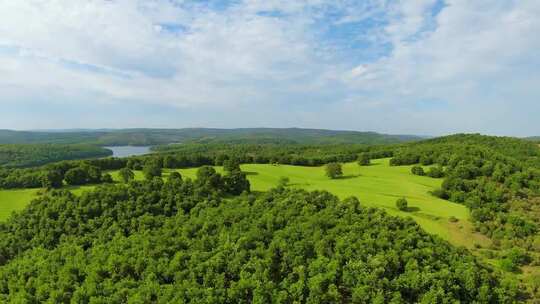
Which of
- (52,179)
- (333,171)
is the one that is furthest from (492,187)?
(52,179)

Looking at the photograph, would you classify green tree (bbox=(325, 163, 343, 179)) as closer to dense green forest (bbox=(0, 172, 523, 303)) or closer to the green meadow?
the green meadow

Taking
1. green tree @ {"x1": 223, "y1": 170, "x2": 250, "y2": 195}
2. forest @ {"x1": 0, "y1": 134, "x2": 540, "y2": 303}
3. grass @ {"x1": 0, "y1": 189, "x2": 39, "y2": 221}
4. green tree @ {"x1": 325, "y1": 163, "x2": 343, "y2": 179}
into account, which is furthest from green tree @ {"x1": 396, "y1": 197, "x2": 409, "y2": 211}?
grass @ {"x1": 0, "y1": 189, "x2": 39, "y2": 221}

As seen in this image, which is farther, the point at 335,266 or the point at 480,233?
the point at 480,233

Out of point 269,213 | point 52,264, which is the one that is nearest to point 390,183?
point 269,213

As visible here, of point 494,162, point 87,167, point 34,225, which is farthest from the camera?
point 494,162

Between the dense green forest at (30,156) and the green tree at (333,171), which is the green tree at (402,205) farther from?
the dense green forest at (30,156)

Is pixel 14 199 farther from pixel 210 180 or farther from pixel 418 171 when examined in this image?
pixel 418 171

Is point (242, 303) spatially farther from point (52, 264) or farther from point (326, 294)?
point (52, 264)
